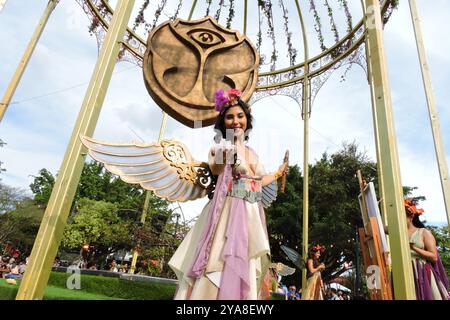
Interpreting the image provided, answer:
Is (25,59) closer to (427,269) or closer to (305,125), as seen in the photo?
(305,125)

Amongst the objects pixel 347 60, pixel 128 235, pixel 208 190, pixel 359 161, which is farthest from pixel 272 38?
pixel 359 161

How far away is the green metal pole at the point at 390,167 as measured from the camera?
4.93 feet

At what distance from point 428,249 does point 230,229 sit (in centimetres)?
211

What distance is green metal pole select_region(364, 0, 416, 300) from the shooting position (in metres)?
1.50

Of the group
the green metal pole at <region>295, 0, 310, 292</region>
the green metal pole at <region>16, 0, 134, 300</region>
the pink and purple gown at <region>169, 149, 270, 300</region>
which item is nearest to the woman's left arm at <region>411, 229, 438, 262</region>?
the pink and purple gown at <region>169, 149, 270, 300</region>

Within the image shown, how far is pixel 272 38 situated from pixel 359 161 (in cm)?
1143

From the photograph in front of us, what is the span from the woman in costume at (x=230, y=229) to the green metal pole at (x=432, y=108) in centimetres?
201

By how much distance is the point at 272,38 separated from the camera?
25.1 feet

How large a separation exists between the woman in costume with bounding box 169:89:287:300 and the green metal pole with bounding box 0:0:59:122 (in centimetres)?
355

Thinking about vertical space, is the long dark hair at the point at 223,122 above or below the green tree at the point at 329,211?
below

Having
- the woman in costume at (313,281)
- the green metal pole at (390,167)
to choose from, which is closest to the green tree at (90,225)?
the woman in costume at (313,281)

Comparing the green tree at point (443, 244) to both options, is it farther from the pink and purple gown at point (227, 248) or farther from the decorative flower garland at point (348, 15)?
the pink and purple gown at point (227, 248)

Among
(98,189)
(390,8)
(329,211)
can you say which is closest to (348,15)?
(390,8)

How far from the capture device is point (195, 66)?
281 cm
